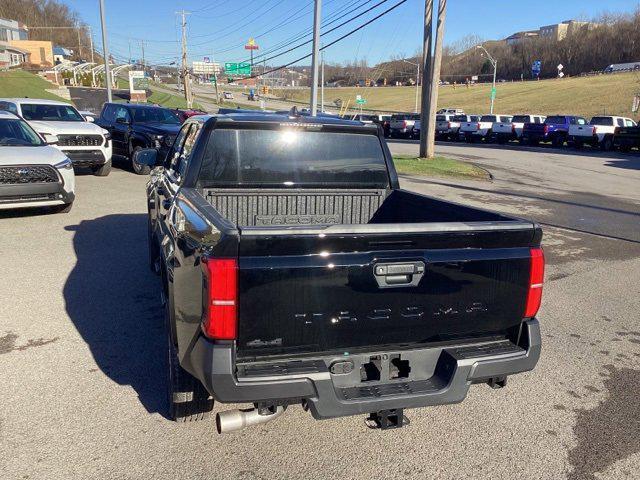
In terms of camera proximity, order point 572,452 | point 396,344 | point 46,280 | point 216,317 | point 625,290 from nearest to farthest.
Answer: point 216,317
point 396,344
point 572,452
point 46,280
point 625,290

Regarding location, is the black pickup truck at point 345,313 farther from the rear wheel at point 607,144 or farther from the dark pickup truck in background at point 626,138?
the rear wheel at point 607,144

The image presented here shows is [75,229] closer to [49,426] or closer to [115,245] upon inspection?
[115,245]

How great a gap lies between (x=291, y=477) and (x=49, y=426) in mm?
1587

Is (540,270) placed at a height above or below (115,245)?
above

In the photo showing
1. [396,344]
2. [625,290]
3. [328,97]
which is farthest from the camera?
[328,97]

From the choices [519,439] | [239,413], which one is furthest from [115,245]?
[519,439]

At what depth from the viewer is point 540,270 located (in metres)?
3.12

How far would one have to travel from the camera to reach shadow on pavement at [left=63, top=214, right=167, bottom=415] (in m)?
4.10

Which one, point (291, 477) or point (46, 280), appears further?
point (46, 280)

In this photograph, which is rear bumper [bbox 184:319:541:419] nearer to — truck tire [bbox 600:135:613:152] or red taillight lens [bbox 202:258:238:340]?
red taillight lens [bbox 202:258:238:340]

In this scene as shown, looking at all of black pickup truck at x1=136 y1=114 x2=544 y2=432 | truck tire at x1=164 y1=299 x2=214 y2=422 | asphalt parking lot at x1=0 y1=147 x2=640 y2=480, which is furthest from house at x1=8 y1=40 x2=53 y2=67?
black pickup truck at x1=136 y1=114 x2=544 y2=432

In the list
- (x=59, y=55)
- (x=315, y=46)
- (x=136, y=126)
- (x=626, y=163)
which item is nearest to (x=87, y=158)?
(x=136, y=126)

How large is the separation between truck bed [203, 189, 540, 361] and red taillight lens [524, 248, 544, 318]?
0.05 metres

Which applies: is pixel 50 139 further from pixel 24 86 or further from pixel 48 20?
pixel 48 20
